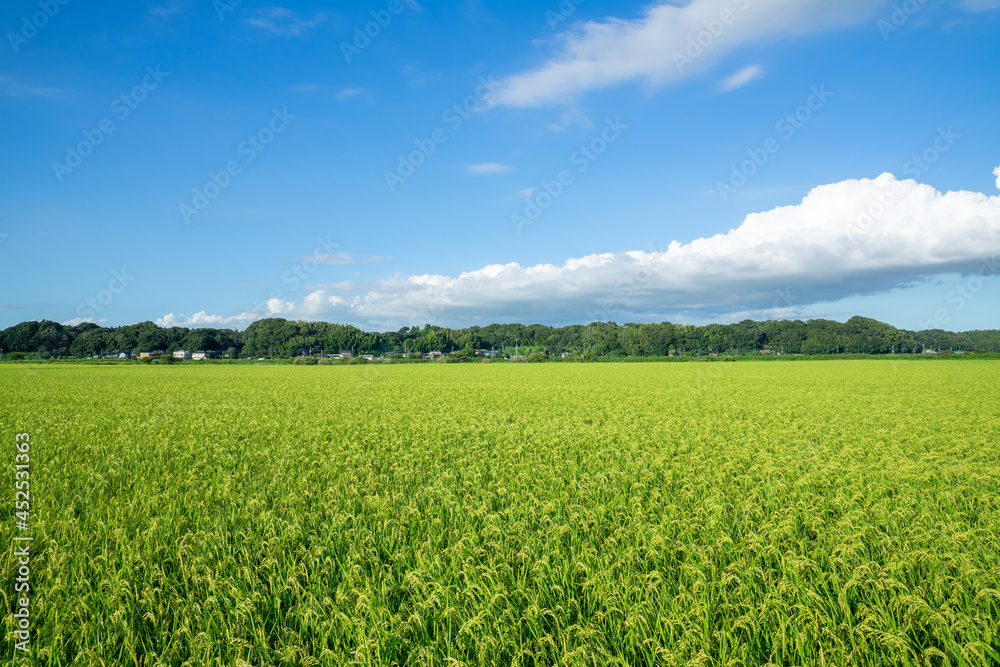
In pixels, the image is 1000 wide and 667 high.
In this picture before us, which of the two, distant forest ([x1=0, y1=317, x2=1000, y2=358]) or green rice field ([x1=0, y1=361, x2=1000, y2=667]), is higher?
distant forest ([x1=0, y1=317, x2=1000, y2=358])

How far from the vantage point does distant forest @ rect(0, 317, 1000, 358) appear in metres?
123

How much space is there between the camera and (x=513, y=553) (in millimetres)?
5055

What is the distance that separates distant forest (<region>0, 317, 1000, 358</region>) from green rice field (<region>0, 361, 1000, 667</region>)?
337 feet

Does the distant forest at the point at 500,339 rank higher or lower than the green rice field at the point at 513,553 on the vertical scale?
higher

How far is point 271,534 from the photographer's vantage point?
18.7ft

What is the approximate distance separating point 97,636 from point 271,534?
2035 mm

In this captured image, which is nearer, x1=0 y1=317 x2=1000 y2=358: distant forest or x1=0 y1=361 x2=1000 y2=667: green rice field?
x1=0 y1=361 x2=1000 y2=667: green rice field

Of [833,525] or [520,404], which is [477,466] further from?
[520,404]

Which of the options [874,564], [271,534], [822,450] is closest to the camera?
[874,564]

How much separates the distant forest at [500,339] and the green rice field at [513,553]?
102690 mm

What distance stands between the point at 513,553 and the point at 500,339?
16257 cm

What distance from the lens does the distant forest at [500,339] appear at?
123 meters

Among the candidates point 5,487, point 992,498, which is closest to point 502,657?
point 992,498

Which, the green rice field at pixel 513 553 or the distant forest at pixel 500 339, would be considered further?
the distant forest at pixel 500 339
